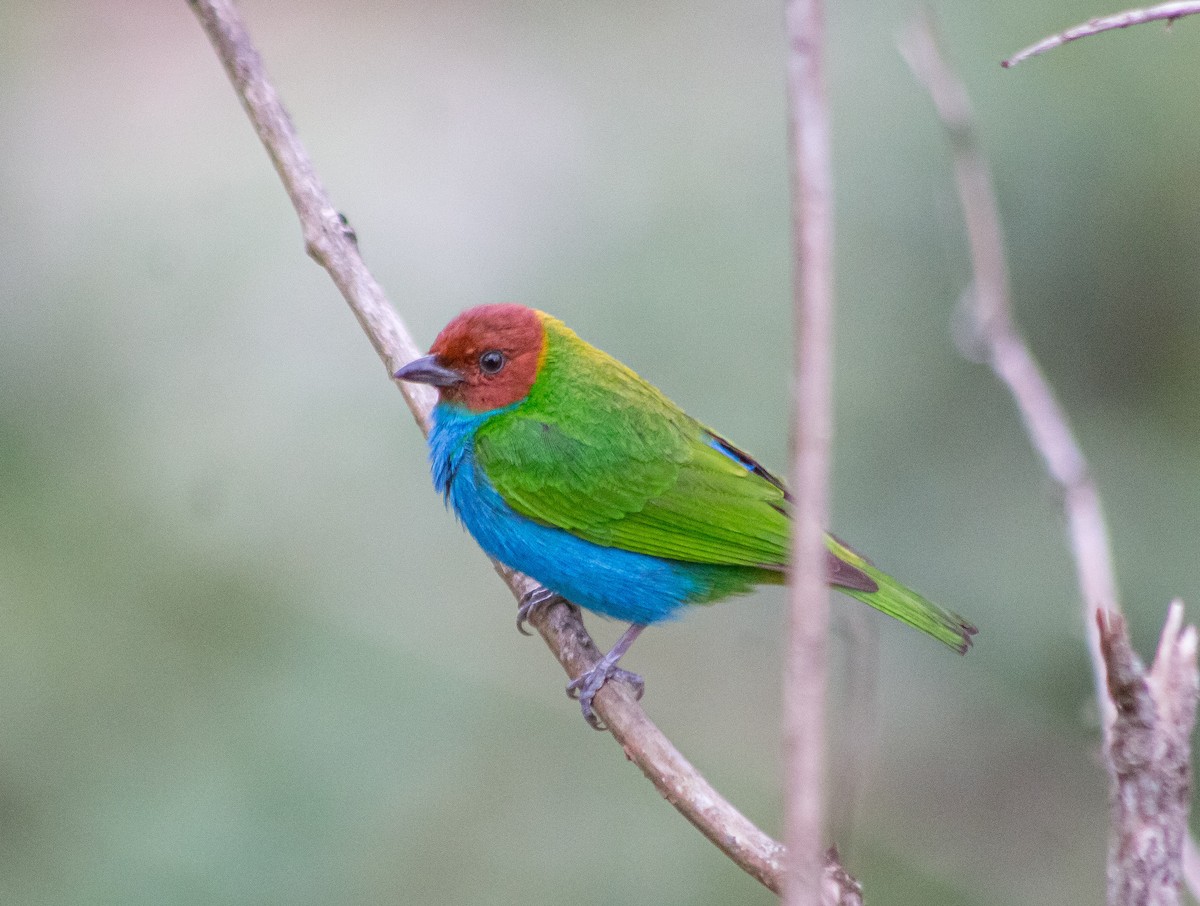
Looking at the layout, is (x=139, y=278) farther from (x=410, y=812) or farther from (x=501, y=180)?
(x=410, y=812)

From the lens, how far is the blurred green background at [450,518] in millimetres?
4234

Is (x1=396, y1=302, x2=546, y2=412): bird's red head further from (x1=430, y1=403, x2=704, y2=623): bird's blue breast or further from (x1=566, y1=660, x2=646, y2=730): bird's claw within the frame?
(x1=566, y1=660, x2=646, y2=730): bird's claw

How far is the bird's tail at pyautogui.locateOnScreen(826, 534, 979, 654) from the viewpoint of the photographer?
335 centimetres

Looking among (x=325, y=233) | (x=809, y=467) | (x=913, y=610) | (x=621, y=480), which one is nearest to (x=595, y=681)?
(x=621, y=480)

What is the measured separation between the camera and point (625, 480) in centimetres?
367

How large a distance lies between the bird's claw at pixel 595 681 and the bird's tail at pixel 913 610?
0.59 meters

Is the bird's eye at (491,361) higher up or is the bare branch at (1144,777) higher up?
the bird's eye at (491,361)

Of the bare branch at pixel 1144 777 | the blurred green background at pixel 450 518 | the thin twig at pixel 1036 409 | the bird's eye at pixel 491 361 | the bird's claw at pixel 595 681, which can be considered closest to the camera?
the bare branch at pixel 1144 777

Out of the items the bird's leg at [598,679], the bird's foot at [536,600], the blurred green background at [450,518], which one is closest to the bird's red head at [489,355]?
the bird's foot at [536,600]

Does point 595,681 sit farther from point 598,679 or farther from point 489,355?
point 489,355

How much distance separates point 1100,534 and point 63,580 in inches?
140

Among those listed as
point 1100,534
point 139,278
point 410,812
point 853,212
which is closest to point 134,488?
point 139,278

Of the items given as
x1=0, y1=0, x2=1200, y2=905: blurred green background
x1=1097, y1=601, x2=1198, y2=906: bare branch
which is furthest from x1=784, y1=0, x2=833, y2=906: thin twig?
x1=0, y1=0, x2=1200, y2=905: blurred green background

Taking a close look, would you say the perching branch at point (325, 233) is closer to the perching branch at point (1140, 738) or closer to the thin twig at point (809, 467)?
the perching branch at point (1140, 738)
